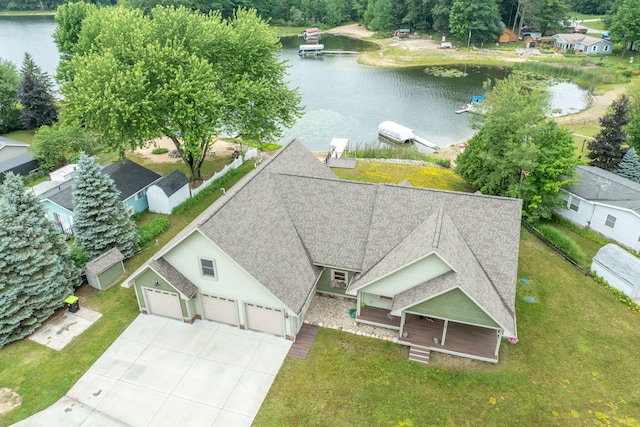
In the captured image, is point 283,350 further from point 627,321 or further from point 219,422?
point 627,321

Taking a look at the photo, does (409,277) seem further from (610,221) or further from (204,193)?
(204,193)

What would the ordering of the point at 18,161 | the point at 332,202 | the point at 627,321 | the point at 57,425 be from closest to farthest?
the point at 57,425, the point at 627,321, the point at 332,202, the point at 18,161

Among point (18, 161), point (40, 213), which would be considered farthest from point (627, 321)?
point (18, 161)

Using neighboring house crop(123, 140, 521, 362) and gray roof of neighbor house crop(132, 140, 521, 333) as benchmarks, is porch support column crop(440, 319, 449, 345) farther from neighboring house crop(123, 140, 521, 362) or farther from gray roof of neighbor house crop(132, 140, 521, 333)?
gray roof of neighbor house crop(132, 140, 521, 333)

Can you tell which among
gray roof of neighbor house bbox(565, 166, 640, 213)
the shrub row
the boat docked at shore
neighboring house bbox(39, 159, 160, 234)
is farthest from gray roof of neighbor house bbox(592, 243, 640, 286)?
neighboring house bbox(39, 159, 160, 234)

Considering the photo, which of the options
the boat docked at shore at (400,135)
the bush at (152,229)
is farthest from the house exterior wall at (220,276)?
the boat docked at shore at (400,135)

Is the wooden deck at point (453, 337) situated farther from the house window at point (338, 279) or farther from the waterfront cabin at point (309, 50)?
the waterfront cabin at point (309, 50)

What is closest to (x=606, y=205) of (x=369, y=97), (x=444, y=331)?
(x=444, y=331)
